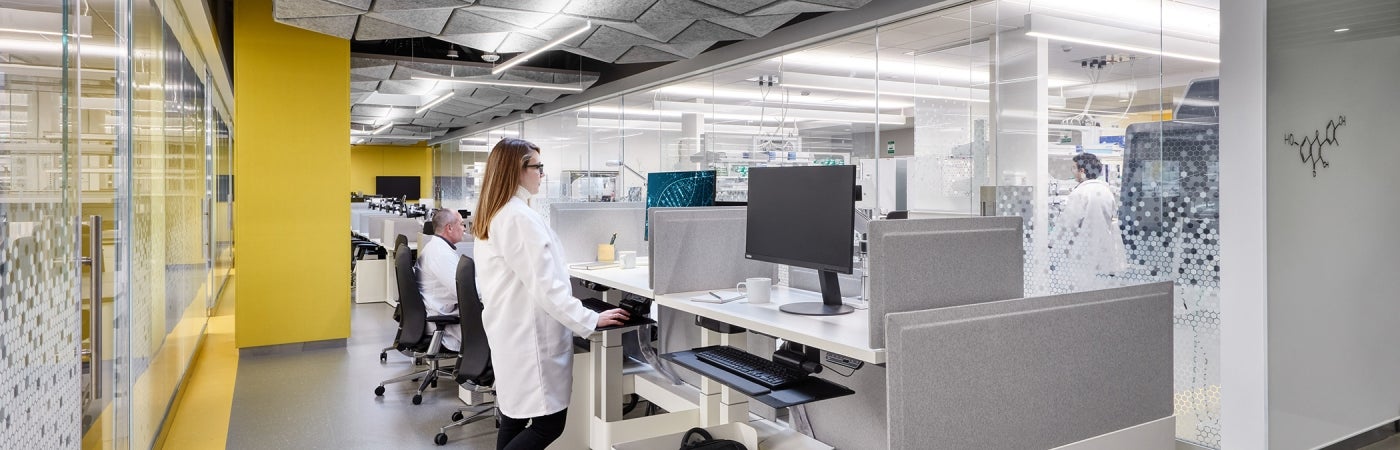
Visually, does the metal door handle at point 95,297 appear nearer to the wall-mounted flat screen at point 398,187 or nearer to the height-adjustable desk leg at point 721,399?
the height-adjustable desk leg at point 721,399

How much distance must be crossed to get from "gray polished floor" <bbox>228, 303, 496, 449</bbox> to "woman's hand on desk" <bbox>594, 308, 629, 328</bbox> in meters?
1.24

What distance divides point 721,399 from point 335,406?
2.72 m

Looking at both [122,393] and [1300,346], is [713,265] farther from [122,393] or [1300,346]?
[1300,346]

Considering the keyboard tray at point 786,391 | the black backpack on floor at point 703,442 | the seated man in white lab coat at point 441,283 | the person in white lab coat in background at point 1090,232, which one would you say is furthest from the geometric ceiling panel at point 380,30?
the person in white lab coat in background at point 1090,232

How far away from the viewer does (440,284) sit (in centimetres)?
430

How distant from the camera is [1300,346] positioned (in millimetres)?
3533

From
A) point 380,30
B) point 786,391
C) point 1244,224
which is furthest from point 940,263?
point 380,30

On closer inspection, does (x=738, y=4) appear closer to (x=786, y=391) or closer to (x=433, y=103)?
(x=786, y=391)

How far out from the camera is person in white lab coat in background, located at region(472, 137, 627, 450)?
8.17ft

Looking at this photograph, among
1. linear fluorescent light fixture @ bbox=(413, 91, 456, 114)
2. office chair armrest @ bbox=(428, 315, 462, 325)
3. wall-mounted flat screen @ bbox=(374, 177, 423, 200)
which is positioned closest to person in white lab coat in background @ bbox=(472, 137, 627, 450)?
office chair armrest @ bbox=(428, 315, 462, 325)

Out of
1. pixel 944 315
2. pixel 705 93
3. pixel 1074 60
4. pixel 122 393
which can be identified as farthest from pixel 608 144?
pixel 944 315

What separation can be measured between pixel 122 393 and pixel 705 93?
5563mm

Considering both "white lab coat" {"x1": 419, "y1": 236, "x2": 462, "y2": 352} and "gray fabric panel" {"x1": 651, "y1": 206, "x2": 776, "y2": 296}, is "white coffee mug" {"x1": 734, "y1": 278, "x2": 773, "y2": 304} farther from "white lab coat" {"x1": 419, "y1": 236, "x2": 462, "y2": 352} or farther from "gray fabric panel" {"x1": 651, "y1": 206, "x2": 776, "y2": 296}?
"white lab coat" {"x1": 419, "y1": 236, "x2": 462, "y2": 352}

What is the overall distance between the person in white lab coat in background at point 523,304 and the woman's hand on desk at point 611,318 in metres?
0.11
